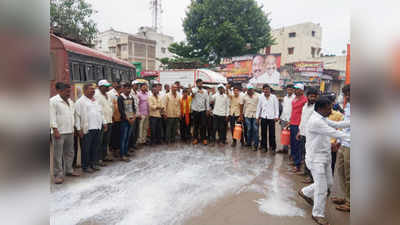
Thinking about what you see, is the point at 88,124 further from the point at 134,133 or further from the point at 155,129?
the point at 155,129

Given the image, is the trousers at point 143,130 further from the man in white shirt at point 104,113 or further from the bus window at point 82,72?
the bus window at point 82,72

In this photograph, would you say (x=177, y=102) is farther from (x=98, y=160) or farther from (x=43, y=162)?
(x=43, y=162)

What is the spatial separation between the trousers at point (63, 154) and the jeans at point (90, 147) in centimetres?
22

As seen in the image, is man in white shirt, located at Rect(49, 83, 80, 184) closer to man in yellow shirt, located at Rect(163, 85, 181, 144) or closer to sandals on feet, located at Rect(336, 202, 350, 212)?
man in yellow shirt, located at Rect(163, 85, 181, 144)

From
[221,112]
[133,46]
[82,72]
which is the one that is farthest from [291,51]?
[82,72]

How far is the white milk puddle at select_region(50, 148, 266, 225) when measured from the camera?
3.12m

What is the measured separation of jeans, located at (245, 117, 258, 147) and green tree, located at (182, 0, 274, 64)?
1614 centimetres

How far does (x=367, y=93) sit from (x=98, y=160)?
5.04m

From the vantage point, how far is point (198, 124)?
7.48m

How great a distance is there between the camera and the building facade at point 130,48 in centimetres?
3150

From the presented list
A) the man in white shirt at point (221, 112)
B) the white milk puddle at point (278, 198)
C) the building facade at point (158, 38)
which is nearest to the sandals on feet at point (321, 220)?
the white milk puddle at point (278, 198)

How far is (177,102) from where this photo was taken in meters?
7.14

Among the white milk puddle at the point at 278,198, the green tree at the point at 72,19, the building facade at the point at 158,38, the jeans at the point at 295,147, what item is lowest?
the white milk puddle at the point at 278,198

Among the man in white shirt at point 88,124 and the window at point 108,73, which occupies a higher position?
the window at point 108,73
